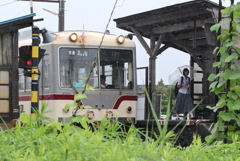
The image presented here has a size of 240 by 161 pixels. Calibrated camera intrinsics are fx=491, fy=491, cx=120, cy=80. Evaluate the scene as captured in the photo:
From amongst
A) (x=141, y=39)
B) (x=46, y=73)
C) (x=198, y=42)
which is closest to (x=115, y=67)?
(x=46, y=73)

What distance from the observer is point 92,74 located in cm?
1298

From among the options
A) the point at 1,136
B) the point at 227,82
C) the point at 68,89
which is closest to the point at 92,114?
the point at 68,89

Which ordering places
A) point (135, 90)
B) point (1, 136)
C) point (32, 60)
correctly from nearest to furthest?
1. point (1, 136)
2. point (32, 60)
3. point (135, 90)

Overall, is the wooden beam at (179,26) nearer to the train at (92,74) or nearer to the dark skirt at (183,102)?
the train at (92,74)

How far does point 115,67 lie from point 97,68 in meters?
0.51

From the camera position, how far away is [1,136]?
404 cm

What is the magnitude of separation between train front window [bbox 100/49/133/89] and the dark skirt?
1.64m

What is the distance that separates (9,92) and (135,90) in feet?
13.1

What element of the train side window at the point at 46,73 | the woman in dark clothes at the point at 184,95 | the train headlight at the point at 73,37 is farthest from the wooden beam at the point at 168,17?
the train side window at the point at 46,73

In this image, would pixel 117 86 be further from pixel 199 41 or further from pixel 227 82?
pixel 227 82

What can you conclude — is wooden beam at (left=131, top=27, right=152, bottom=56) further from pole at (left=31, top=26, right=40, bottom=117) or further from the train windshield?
pole at (left=31, top=26, right=40, bottom=117)

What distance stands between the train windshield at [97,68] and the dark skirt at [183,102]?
152cm

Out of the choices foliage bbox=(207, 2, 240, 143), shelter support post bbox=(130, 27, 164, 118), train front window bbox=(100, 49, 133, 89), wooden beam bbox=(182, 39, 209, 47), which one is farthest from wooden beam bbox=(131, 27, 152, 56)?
foliage bbox=(207, 2, 240, 143)

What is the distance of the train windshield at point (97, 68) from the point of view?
1295 cm
